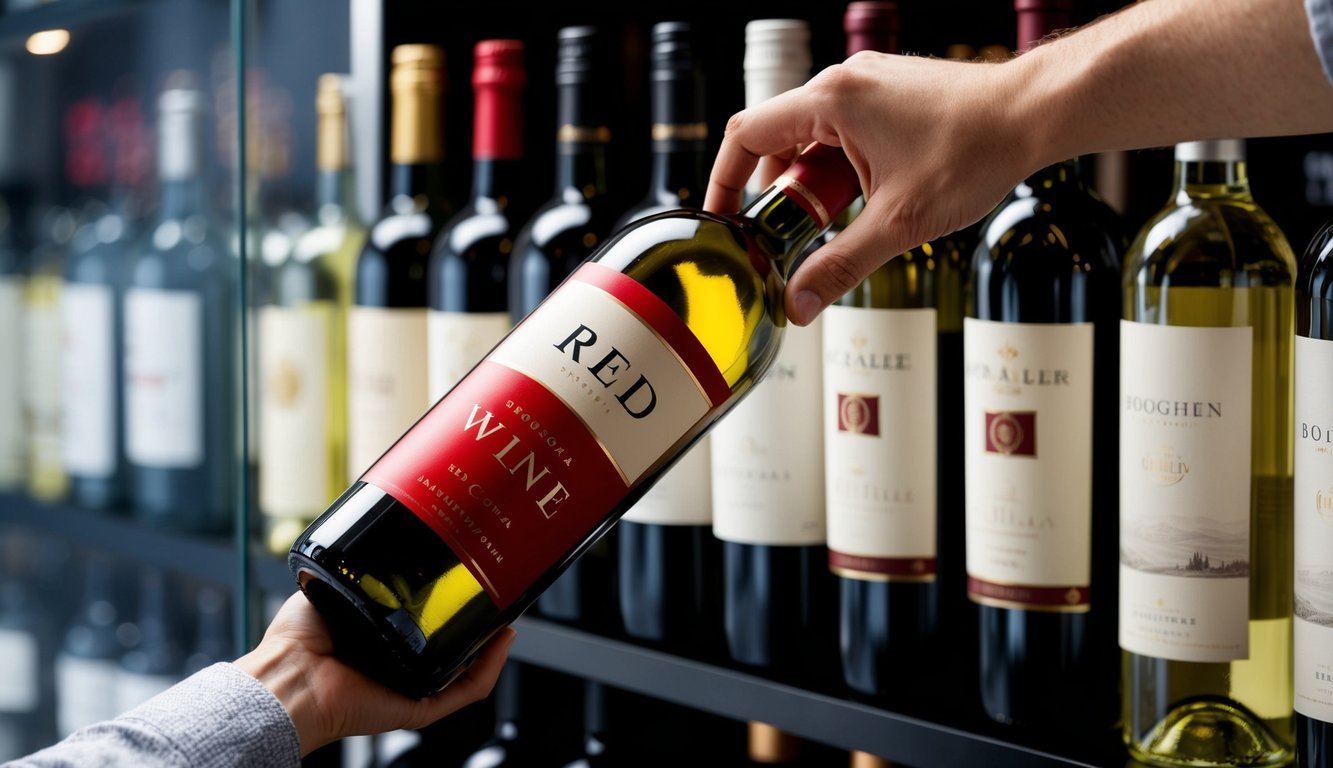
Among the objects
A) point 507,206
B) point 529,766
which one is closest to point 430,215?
point 507,206

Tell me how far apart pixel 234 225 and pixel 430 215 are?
221 millimetres

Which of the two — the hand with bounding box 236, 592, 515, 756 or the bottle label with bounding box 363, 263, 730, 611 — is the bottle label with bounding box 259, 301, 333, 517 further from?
the bottle label with bounding box 363, 263, 730, 611

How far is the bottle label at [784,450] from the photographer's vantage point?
37.6 inches

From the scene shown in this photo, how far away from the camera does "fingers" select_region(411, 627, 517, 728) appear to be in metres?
0.79

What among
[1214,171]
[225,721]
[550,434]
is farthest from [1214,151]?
[225,721]

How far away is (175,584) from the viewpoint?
1.61 m

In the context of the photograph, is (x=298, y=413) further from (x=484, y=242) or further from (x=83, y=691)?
(x=83, y=691)

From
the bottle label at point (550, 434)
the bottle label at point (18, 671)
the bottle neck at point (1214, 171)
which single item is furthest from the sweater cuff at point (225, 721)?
the bottle label at point (18, 671)

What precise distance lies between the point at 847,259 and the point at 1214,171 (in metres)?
0.24

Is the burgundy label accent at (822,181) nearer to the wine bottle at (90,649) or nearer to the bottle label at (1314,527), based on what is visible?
the bottle label at (1314,527)

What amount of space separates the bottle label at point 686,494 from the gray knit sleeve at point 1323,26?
1.85 ft

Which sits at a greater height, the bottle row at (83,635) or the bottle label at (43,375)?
the bottle label at (43,375)

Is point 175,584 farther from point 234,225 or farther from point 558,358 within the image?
point 558,358

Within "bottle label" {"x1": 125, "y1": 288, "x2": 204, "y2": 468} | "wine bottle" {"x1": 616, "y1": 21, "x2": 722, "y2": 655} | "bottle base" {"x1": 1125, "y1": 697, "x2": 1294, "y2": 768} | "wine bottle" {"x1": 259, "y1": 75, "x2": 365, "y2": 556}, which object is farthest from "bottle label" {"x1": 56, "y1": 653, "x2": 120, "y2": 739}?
"bottle base" {"x1": 1125, "y1": 697, "x2": 1294, "y2": 768}
